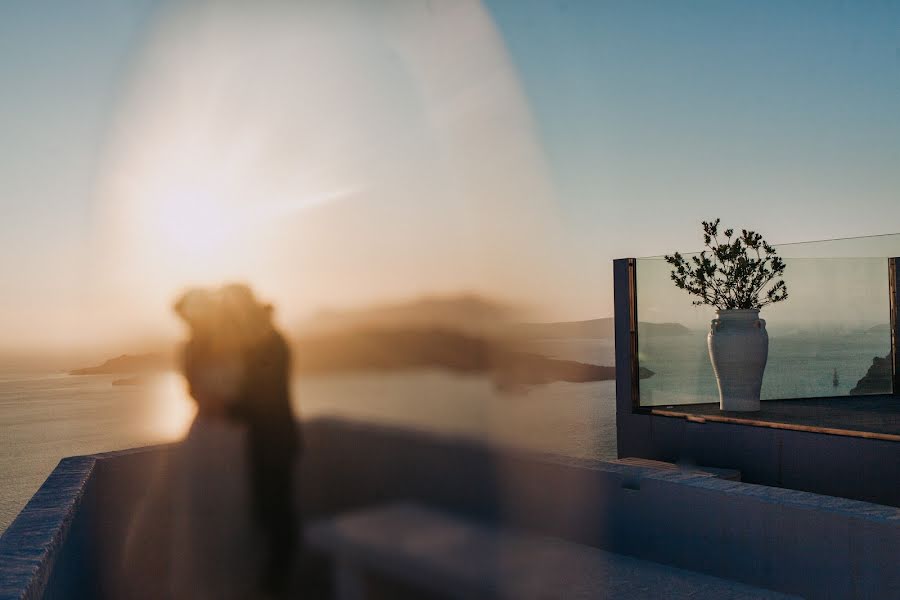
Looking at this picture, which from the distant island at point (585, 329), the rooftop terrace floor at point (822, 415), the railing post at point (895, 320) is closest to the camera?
the rooftop terrace floor at point (822, 415)

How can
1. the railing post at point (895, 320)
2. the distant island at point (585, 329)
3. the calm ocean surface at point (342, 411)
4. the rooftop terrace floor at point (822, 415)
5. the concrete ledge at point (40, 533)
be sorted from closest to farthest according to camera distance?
the concrete ledge at point (40, 533) < the calm ocean surface at point (342, 411) < the rooftop terrace floor at point (822, 415) < the railing post at point (895, 320) < the distant island at point (585, 329)

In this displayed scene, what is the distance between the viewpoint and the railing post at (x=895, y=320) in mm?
5852

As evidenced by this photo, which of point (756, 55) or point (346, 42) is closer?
point (346, 42)

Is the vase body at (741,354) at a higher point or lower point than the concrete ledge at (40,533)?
higher

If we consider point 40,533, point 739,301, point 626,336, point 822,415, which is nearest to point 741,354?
point 739,301

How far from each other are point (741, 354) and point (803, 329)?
538 millimetres

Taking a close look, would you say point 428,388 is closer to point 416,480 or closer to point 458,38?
point 416,480

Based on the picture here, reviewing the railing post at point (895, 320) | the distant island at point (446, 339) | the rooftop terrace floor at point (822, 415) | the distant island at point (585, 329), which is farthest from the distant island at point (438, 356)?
→ the railing post at point (895, 320)

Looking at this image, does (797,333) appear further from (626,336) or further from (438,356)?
(438,356)

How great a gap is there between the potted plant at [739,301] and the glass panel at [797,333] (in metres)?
0.08

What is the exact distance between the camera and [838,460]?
447 centimetres

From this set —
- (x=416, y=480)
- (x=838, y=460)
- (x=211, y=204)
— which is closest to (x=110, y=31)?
(x=211, y=204)

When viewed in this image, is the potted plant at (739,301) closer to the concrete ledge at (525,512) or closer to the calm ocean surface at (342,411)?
the calm ocean surface at (342,411)

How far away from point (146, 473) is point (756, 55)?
8615mm
